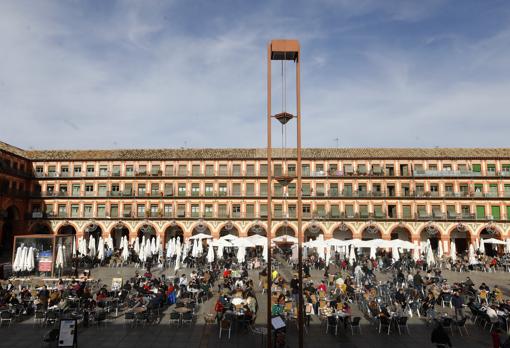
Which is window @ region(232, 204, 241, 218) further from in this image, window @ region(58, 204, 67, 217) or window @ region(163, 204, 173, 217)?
window @ region(58, 204, 67, 217)

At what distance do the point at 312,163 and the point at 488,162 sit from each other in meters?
20.2

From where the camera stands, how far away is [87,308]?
16609 millimetres

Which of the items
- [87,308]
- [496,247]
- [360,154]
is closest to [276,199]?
[360,154]

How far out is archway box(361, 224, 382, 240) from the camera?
45219 mm

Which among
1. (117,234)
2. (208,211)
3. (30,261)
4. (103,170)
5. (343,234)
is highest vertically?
(103,170)

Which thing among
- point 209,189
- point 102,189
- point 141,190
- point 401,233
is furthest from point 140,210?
point 401,233

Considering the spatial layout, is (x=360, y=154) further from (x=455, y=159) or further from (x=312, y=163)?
(x=455, y=159)

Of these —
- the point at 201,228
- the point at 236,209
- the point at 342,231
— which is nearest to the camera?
the point at 201,228

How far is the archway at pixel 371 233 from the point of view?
45.2 metres

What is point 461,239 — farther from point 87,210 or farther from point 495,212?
point 87,210

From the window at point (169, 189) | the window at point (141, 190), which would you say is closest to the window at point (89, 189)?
the window at point (141, 190)

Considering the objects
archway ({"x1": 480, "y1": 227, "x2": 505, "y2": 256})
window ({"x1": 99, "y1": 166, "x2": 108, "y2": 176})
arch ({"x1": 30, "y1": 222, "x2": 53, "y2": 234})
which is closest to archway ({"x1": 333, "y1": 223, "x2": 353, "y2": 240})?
archway ({"x1": 480, "y1": 227, "x2": 505, "y2": 256})

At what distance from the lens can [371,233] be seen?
152 ft

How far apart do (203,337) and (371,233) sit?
117 ft
